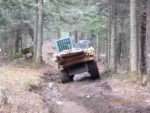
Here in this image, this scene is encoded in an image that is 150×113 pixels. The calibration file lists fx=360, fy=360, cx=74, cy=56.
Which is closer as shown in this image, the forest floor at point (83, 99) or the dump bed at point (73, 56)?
the forest floor at point (83, 99)

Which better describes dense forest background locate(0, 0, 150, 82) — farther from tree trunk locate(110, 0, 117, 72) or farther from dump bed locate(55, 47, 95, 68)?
dump bed locate(55, 47, 95, 68)

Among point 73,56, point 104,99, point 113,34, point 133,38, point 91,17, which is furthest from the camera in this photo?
point 91,17

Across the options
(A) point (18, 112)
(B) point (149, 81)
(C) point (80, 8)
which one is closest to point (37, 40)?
(C) point (80, 8)

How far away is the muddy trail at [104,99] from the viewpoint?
10320 mm

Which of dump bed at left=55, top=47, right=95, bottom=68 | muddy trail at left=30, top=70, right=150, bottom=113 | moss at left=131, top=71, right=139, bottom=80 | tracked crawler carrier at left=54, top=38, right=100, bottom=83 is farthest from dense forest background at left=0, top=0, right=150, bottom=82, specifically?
dump bed at left=55, top=47, right=95, bottom=68

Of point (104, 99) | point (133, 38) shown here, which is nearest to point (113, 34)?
point (133, 38)

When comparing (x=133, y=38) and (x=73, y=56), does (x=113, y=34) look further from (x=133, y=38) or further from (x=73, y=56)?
(x=133, y=38)

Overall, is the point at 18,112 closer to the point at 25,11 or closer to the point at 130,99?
the point at 130,99

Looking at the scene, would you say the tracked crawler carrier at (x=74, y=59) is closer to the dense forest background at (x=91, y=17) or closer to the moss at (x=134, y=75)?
the dense forest background at (x=91, y=17)

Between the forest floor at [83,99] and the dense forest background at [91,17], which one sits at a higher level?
the dense forest background at [91,17]

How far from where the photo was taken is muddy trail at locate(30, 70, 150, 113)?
10320 millimetres

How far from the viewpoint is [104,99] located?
1197 cm

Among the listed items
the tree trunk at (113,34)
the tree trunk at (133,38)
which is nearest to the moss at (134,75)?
the tree trunk at (133,38)

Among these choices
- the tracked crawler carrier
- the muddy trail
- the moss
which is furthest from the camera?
the tracked crawler carrier
